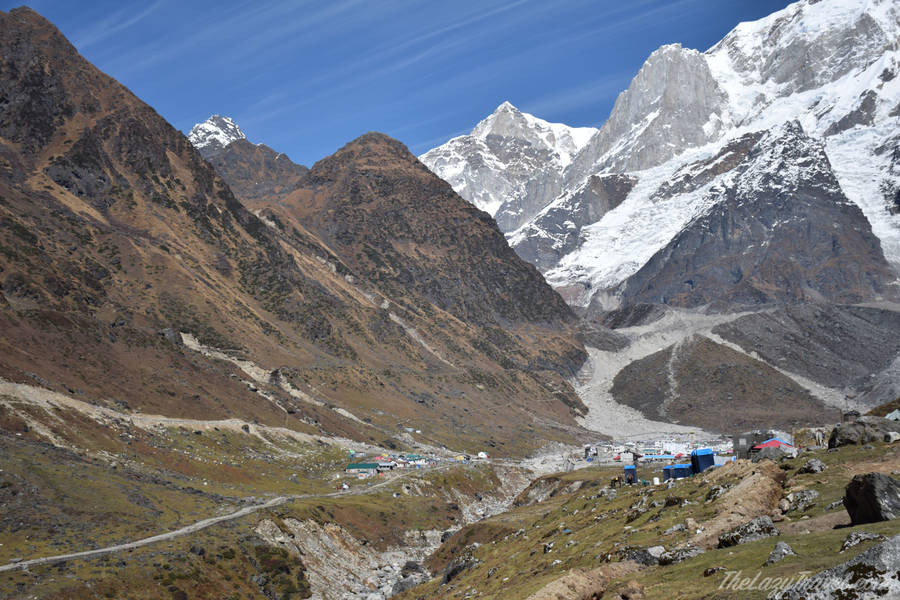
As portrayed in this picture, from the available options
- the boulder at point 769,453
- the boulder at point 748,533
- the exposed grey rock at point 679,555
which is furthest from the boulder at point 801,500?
the boulder at point 769,453

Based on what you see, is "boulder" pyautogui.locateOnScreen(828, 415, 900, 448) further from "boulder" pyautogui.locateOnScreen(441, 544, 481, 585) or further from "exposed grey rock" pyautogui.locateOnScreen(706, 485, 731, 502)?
"boulder" pyautogui.locateOnScreen(441, 544, 481, 585)

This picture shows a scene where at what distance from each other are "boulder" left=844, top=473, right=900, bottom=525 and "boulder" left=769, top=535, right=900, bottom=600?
9.79 m

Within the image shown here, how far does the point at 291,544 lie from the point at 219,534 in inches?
416

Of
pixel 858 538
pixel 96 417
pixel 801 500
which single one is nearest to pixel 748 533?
pixel 801 500

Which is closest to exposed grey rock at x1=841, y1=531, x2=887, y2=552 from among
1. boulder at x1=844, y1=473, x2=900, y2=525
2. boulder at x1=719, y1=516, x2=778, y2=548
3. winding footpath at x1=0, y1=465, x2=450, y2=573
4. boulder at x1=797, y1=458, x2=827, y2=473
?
boulder at x1=844, y1=473, x2=900, y2=525

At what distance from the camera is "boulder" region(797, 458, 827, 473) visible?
47281 mm

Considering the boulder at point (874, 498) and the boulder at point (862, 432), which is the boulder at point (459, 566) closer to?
the boulder at point (862, 432)

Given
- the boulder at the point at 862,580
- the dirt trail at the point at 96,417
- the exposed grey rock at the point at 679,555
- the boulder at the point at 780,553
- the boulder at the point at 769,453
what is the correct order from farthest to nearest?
the dirt trail at the point at 96,417, the boulder at the point at 769,453, the exposed grey rock at the point at 679,555, the boulder at the point at 780,553, the boulder at the point at 862,580

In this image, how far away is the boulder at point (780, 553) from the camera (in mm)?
27328

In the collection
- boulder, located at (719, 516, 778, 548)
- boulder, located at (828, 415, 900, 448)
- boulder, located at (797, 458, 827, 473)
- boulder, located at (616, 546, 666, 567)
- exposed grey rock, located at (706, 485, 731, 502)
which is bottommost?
exposed grey rock, located at (706, 485, 731, 502)

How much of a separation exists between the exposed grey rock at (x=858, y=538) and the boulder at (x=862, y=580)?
5.30m

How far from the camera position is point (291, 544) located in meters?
87.5

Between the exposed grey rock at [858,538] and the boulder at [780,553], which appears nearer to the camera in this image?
the exposed grey rock at [858,538]

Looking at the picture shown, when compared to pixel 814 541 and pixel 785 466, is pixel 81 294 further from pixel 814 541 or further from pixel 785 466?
pixel 814 541
